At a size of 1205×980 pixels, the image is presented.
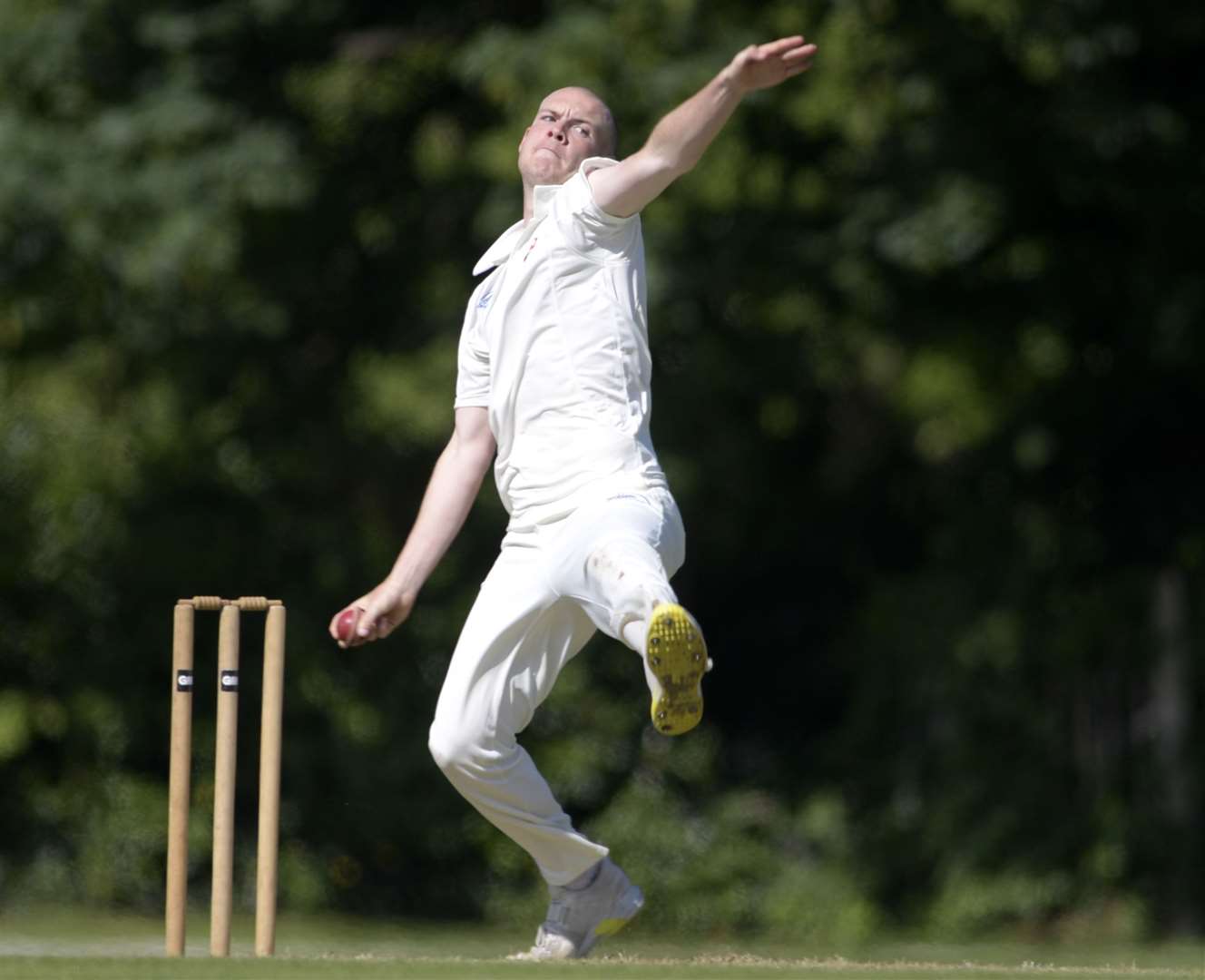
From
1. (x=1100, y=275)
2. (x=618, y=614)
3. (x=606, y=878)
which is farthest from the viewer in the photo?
(x=1100, y=275)

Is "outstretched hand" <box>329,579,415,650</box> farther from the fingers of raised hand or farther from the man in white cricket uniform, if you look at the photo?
the fingers of raised hand

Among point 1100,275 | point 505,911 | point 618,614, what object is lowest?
point 505,911

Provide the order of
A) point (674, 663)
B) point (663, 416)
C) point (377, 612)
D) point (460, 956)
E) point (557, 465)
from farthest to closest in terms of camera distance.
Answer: point (663, 416) < point (460, 956) < point (377, 612) < point (557, 465) < point (674, 663)

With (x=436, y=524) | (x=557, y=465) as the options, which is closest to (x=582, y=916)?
(x=436, y=524)

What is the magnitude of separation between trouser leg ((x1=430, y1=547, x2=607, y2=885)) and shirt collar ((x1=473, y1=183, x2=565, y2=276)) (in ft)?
2.26

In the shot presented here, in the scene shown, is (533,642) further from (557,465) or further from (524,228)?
(524,228)

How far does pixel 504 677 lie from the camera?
15.3 ft

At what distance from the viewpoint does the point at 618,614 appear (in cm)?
429

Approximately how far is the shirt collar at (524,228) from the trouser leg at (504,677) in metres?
0.69

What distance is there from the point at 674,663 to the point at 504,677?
2.07 feet

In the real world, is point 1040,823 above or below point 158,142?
below

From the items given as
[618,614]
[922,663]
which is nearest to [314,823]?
[922,663]

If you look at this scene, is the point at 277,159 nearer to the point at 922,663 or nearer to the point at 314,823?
the point at 314,823

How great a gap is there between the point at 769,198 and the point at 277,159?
226 centimetres
